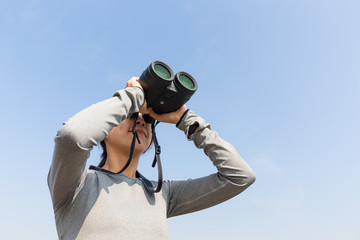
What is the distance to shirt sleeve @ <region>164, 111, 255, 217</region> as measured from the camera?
168 centimetres

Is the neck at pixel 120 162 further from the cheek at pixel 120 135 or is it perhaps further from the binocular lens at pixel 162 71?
the binocular lens at pixel 162 71

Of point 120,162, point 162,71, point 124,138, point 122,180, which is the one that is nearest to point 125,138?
point 124,138

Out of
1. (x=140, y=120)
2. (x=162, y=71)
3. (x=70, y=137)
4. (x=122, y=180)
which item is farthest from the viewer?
(x=140, y=120)

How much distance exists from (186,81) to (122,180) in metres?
0.62

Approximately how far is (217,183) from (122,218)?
0.53 meters

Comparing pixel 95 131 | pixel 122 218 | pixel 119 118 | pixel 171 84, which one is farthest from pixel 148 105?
pixel 122 218

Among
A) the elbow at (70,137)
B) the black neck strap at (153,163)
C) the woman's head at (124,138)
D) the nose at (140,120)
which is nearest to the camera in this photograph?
the elbow at (70,137)

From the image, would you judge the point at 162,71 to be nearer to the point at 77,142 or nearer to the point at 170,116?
the point at 170,116

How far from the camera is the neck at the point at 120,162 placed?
1.72 meters

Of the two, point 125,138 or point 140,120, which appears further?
point 140,120

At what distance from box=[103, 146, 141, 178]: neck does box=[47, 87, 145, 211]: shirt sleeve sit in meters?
0.26

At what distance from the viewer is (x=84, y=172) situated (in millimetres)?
1470

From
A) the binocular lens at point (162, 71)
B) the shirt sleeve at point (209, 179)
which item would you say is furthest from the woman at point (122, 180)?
the binocular lens at point (162, 71)

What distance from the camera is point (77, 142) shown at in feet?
4.13
